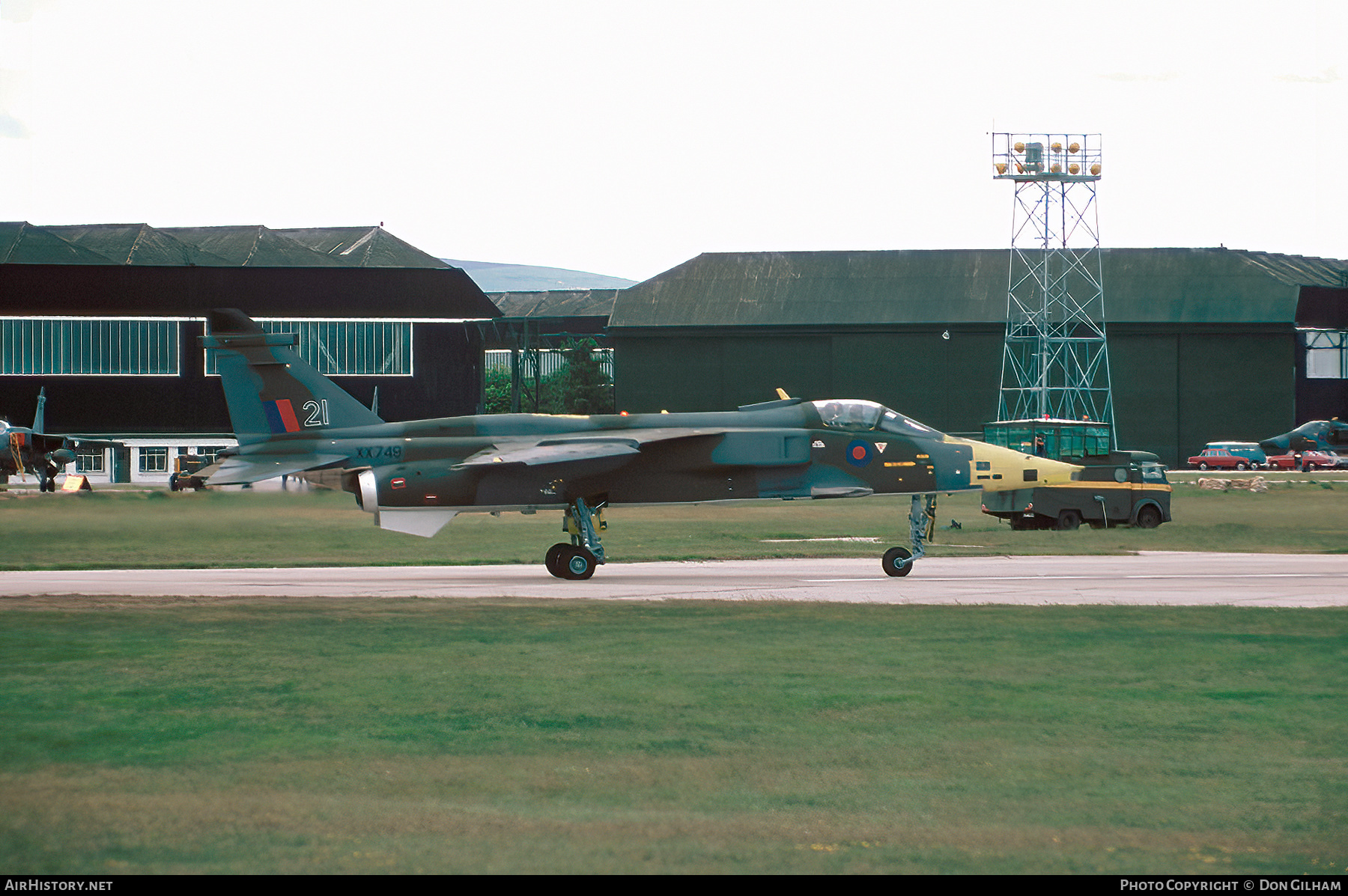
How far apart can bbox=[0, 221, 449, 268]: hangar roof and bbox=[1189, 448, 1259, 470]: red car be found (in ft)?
164

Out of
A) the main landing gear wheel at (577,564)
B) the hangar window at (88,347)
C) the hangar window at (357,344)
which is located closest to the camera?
the main landing gear wheel at (577,564)

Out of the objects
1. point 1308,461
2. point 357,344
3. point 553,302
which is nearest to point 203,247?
point 357,344

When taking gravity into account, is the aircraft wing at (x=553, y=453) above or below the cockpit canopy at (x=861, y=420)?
below

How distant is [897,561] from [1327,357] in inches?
3148

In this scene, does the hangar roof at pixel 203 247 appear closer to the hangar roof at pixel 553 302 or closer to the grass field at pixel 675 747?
the hangar roof at pixel 553 302

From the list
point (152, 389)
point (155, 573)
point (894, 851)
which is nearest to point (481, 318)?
point (152, 389)

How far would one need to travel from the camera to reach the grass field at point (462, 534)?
2888cm

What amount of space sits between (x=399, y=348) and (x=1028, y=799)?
74779mm

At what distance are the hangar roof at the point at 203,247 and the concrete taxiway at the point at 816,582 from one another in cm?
5792

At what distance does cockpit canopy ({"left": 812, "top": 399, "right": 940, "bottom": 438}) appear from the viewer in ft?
84.8

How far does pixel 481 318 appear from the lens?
85.7 meters

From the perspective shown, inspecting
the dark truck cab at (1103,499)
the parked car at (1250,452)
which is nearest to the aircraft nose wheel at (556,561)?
the dark truck cab at (1103,499)

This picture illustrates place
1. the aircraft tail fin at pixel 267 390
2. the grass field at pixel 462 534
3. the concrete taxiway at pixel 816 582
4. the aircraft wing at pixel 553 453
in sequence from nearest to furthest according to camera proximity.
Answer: the concrete taxiway at pixel 816 582, the aircraft wing at pixel 553 453, the aircraft tail fin at pixel 267 390, the grass field at pixel 462 534

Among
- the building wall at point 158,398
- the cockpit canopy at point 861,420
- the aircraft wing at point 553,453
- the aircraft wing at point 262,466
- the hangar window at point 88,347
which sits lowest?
the aircraft wing at point 262,466
